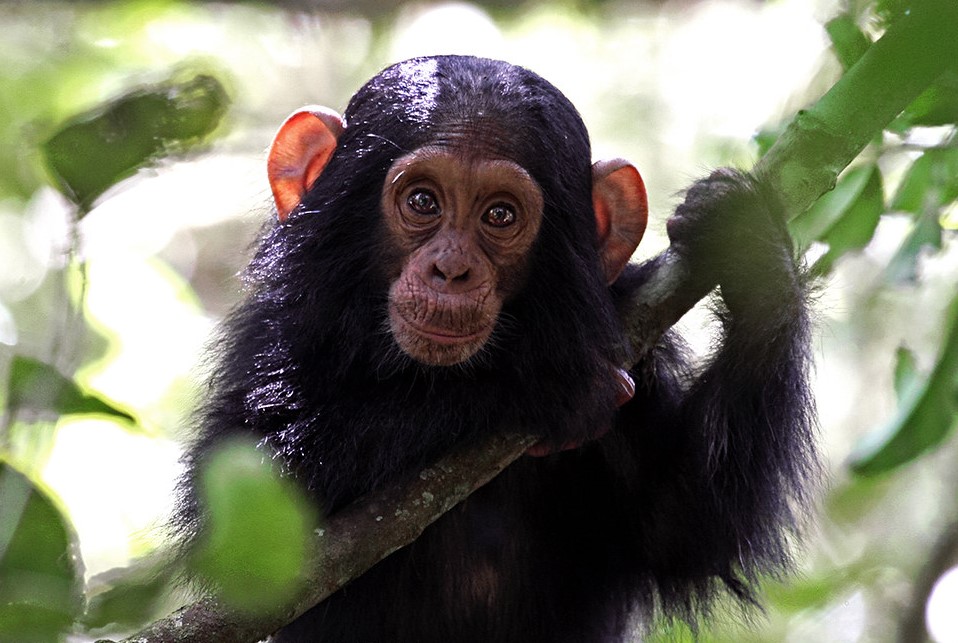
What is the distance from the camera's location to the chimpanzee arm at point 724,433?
4.33 m

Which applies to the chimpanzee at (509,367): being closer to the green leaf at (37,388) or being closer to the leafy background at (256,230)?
the leafy background at (256,230)

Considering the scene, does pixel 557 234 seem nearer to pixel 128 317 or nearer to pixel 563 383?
pixel 563 383

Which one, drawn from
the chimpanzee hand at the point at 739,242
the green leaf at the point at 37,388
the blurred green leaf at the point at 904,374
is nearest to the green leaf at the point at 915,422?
the blurred green leaf at the point at 904,374

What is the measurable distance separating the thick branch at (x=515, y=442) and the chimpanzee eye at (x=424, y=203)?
33.7 inches

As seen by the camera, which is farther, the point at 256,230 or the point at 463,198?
the point at 256,230

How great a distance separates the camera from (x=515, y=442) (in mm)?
4082

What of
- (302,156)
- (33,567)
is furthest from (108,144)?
(302,156)

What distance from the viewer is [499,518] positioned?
4766 mm

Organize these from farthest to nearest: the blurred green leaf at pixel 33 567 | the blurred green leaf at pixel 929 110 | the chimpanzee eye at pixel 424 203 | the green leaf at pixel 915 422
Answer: the chimpanzee eye at pixel 424 203
the green leaf at pixel 915 422
the blurred green leaf at pixel 929 110
the blurred green leaf at pixel 33 567

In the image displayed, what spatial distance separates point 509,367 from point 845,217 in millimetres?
1342

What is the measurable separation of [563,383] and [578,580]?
36.3 inches

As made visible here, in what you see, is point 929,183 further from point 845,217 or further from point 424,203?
point 424,203

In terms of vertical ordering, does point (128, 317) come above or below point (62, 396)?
below

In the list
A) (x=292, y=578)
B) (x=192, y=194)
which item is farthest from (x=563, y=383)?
(x=192, y=194)
